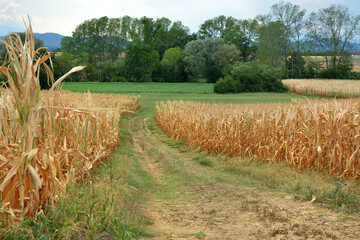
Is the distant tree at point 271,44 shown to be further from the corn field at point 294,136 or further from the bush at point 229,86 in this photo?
the corn field at point 294,136

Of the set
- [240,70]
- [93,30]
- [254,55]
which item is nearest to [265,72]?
[240,70]

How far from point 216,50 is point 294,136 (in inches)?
2573

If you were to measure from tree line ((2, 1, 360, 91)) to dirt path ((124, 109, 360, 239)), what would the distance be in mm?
41955

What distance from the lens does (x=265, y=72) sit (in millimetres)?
49000

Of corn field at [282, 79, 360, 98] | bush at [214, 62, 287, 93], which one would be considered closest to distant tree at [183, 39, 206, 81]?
bush at [214, 62, 287, 93]

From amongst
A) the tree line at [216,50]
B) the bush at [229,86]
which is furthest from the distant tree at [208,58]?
the bush at [229,86]

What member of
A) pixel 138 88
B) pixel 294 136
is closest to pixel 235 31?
pixel 138 88

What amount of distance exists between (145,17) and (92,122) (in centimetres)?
8462

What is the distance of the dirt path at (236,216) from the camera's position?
15.8 ft

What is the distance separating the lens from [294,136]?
888 centimetres

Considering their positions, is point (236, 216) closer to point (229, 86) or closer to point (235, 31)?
point (229, 86)

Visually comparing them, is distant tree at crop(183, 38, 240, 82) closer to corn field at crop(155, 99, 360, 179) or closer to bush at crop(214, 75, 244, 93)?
bush at crop(214, 75, 244, 93)

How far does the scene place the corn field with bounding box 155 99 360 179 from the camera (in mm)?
7515

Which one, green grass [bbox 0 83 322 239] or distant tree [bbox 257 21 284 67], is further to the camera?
distant tree [bbox 257 21 284 67]
